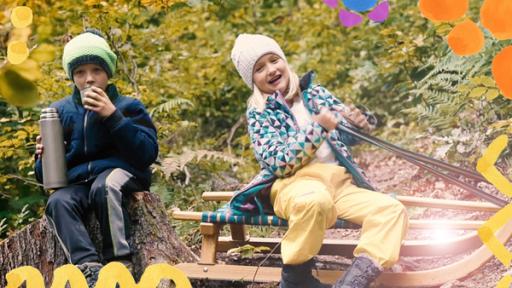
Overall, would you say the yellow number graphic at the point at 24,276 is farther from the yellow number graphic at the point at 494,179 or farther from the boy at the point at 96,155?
the yellow number graphic at the point at 494,179

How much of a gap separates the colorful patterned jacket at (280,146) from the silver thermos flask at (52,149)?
71 cm

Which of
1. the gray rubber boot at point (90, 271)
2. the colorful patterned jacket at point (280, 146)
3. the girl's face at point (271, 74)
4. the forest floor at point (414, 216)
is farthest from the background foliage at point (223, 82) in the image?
the gray rubber boot at point (90, 271)

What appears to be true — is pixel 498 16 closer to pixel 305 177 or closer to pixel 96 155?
pixel 305 177

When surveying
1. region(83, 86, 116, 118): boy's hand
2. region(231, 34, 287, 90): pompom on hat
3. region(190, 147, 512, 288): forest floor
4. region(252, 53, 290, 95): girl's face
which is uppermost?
region(231, 34, 287, 90): pompom on hat

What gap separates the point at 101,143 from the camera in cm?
330

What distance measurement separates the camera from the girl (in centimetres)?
278

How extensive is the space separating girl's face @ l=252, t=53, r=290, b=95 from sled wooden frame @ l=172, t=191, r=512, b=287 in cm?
53

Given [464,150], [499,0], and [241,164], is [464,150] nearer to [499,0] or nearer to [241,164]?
[241,164]

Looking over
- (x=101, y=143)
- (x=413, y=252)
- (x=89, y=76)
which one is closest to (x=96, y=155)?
(x=101, y=143)

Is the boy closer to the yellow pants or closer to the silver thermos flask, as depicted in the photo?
the silver thermos flask

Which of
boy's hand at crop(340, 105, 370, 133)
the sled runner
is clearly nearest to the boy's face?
the sled runner

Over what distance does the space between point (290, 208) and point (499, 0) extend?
132 centimetres

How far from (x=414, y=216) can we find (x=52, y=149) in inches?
81.2

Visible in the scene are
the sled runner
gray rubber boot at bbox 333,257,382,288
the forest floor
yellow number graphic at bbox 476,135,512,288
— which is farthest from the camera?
the forest floor
